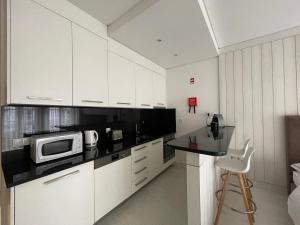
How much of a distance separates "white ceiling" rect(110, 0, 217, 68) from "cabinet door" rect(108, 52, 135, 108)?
1.00 feet

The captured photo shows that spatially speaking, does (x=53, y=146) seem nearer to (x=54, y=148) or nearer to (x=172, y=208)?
(x=54, y=148)

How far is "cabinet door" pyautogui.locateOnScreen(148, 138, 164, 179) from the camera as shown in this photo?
2.39 meters

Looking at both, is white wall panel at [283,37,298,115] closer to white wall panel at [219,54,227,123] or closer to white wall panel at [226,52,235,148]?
white wall panel at [226,52,235,148]

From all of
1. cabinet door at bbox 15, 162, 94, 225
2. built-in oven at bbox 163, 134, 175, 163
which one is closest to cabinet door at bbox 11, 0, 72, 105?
cabinet door at bbox 15, 162, 94, 225

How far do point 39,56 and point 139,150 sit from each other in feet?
5.23

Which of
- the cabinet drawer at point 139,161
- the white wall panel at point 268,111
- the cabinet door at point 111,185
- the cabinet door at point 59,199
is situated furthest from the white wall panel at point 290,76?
the cabinet door at point 59,199

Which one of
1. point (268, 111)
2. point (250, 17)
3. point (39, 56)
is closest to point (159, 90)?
point (250, 17)

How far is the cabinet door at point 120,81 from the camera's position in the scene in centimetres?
198

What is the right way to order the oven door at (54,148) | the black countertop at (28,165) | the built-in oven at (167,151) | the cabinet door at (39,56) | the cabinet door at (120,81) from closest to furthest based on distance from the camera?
the black countertop at (28,165) → the cabinet door at (39,56) → the oven door at (54,148) → the cabinet door at (120,81) → the built-in oven at (167,151)

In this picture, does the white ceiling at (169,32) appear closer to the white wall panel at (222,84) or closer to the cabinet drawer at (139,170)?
the white wall panel at (222,84)

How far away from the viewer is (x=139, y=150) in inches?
82.6

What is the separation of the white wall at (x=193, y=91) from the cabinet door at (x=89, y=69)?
6.23 feet

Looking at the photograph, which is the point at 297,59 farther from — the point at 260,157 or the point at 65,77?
the point at 65,77

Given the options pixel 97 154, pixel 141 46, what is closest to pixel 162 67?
pixel 141 46
